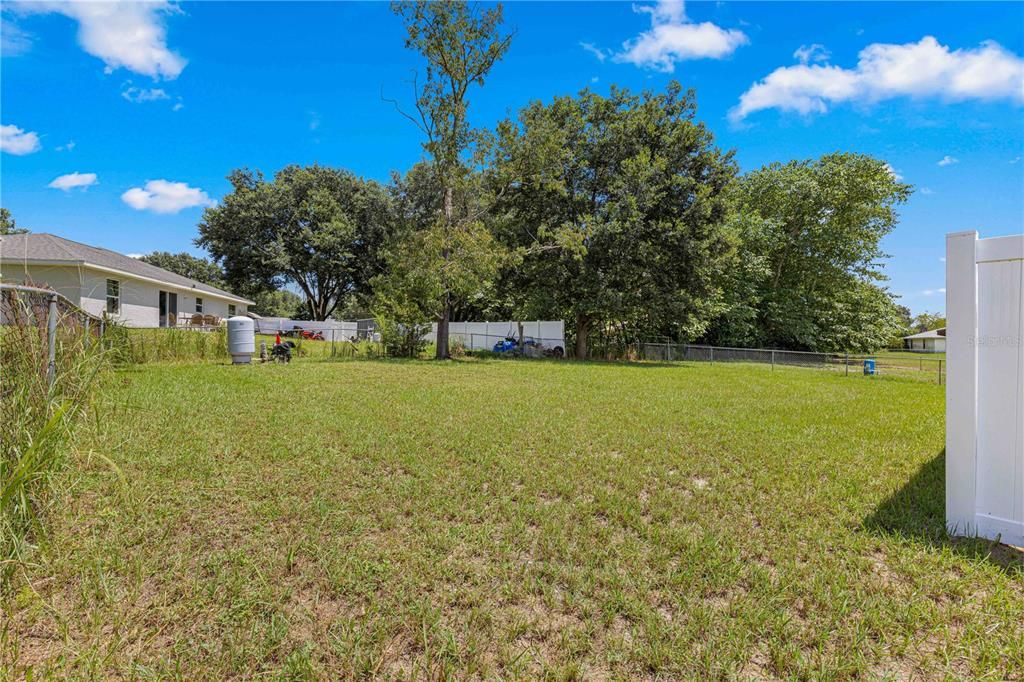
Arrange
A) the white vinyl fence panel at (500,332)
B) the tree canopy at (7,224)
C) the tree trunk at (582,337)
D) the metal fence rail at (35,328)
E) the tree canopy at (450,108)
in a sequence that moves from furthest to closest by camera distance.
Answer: the tree canopy at (7,224) → the white vinyl fence panel at (500,332) → the tree trunk at (582,337) → the tree canopy at (450,108) → the metal fence rail at (35,328)

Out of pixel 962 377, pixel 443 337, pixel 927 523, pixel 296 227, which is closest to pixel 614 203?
pixel 443 337

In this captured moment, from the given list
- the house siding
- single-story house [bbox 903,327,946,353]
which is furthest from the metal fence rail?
single-story house [bbox 903,327,946,353]

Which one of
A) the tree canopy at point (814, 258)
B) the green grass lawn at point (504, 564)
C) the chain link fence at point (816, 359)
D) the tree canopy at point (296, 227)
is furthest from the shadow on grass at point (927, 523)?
the tree canopy at point (296, 227)

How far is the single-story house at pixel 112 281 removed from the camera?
47.0 feet

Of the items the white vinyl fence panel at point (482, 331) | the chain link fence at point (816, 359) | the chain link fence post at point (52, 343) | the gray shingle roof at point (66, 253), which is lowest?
the chain link fence at point (816, 359)

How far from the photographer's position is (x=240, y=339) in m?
11.8

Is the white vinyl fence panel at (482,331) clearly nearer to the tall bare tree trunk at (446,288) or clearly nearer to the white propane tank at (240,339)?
the tall bare tree trunk at (446,288)

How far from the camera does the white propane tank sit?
460 inches

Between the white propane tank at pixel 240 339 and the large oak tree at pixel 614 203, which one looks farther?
the large oak tree at pixel 614 203

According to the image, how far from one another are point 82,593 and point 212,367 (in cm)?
1049

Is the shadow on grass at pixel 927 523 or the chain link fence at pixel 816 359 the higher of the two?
the chain link fence at pixel 816 359

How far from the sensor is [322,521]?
2830 mm

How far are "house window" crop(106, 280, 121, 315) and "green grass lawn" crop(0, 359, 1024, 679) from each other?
15869mm

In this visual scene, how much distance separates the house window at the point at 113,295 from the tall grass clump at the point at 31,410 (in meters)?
17.8
